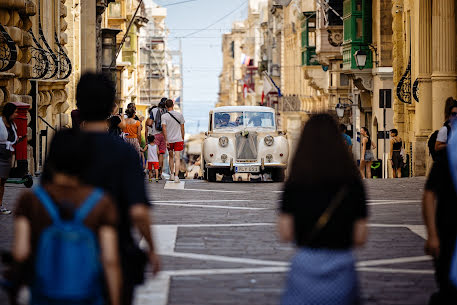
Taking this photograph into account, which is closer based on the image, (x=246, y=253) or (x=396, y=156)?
(x=246, y=253)

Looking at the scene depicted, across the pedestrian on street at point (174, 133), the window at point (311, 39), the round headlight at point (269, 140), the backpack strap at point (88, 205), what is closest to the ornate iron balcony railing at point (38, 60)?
the pedestrian on street at point (174, 133)

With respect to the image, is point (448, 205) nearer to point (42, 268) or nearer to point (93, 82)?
point (93, 82)

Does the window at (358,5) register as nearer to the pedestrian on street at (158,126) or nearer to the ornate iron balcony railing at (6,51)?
the pedestrian on street at (158,126)

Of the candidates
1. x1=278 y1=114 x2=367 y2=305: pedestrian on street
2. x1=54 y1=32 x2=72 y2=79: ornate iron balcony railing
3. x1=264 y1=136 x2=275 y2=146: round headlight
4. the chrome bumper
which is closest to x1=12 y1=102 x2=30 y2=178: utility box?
the chrome bumper

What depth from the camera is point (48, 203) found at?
5.36 m

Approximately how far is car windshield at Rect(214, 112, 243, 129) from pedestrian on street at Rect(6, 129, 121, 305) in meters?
22.8

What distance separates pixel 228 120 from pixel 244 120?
41cm

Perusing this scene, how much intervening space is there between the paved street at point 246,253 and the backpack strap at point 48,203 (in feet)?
10.7

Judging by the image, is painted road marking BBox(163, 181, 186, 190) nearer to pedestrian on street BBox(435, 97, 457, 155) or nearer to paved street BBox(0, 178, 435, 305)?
paved street BBox(0, 178, 435, 305)

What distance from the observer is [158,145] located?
26266 mm

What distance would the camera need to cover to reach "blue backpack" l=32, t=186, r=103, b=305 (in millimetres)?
5211

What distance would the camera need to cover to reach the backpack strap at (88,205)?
5262 mm

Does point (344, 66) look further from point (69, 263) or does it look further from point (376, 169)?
point (69, 263)

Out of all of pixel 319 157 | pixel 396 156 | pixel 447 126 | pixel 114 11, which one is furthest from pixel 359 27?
pixel 319 157
